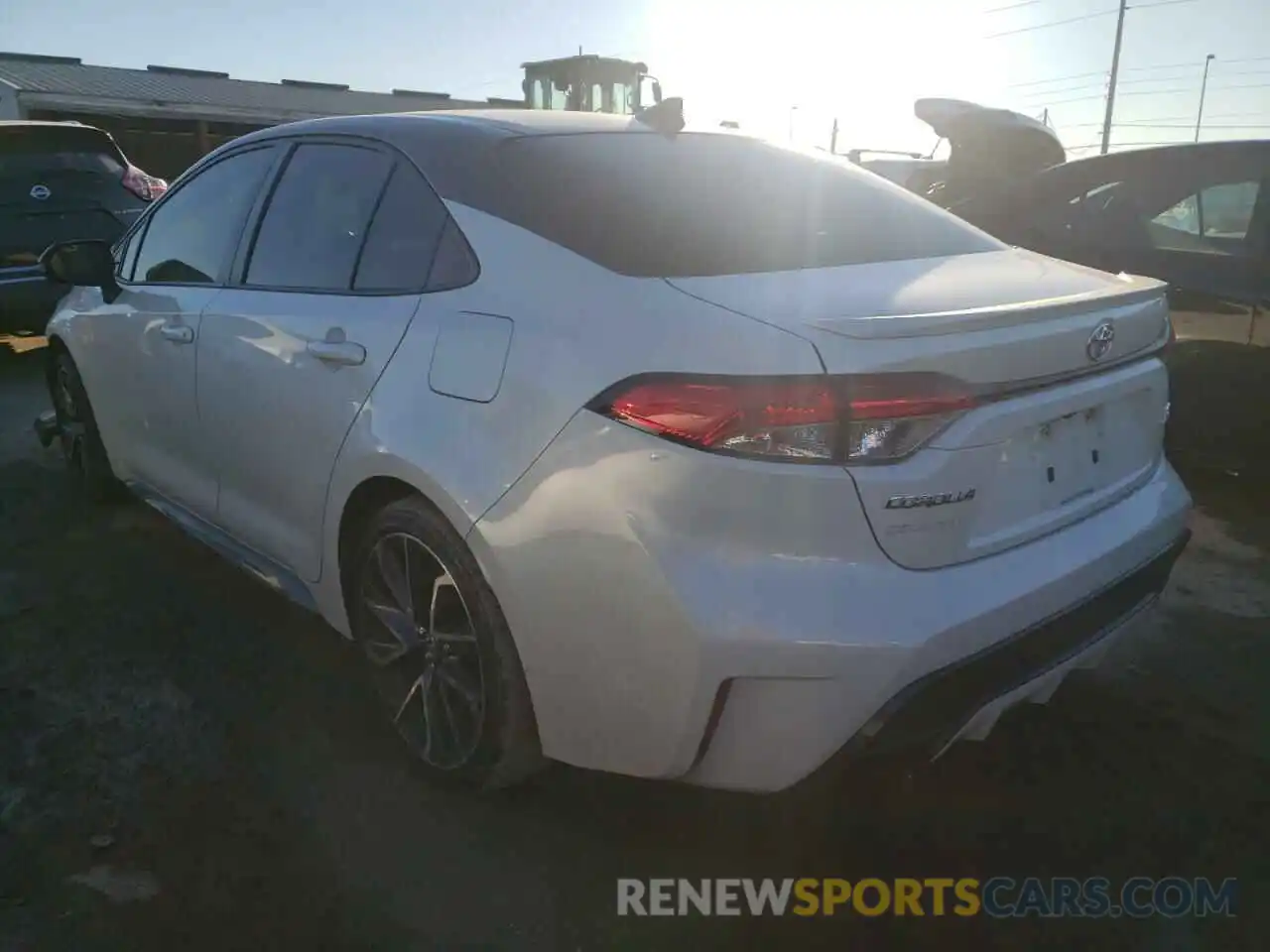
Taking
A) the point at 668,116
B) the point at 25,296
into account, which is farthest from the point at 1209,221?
the point at 25,296

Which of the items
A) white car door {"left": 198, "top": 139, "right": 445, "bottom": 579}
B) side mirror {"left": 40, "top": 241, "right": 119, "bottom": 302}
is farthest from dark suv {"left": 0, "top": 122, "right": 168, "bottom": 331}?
white car door {"left": 198, "top": 139, "right": 445, "bottom": 579}

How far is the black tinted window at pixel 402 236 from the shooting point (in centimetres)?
259

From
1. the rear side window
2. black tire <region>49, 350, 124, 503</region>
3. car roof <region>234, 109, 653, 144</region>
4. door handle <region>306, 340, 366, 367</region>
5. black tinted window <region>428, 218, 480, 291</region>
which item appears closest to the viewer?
black tinted window <region>428, 218, 480, 291</region>

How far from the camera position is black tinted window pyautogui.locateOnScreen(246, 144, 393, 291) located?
112 inches

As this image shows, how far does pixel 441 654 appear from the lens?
255cm

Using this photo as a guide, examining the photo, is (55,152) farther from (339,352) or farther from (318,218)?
(339,352)

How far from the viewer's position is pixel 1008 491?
207cm

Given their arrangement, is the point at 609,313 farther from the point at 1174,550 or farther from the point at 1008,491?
the point at 1174,550

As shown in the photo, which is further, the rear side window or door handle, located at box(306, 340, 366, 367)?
the rear side window

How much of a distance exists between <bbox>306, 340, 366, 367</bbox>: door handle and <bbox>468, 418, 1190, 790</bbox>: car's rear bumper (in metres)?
0.62

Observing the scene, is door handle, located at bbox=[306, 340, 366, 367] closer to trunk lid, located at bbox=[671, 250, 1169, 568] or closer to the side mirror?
trunk lid, located at bbox=[671, 250, 1169, 568]

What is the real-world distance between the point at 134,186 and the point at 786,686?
8.08 m

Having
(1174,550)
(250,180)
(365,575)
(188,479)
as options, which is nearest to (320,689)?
(365,575)

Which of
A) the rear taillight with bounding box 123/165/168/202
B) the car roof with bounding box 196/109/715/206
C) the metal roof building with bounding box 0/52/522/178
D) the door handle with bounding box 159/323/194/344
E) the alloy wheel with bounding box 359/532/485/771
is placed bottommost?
the alloy wheel with bounding box 359/532/485/771
